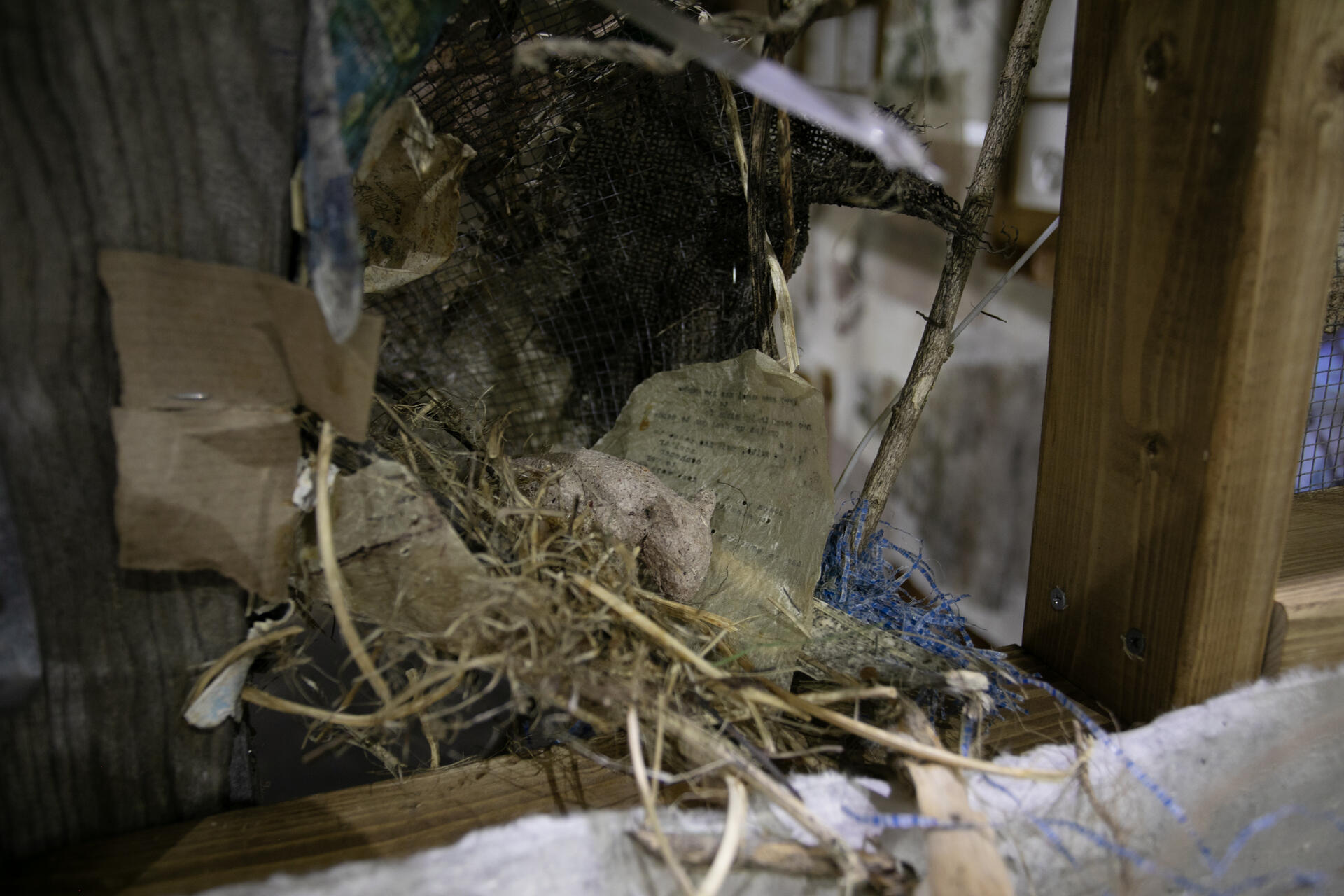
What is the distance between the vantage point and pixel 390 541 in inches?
16.5

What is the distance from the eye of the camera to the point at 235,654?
428mm

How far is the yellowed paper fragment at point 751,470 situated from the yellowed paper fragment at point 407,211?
25cm

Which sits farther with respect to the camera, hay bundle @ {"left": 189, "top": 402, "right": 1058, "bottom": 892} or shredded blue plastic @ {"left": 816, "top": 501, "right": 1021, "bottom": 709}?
shredded blue plastic @ {"left": 816, "top": 501, "right": 1021, "bottom": 709}

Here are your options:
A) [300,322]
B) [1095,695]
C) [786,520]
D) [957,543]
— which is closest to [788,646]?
[786,520]

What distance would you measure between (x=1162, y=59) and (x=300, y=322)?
505 mm

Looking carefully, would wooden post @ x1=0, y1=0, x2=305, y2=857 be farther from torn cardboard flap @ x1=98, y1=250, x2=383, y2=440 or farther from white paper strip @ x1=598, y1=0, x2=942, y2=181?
white paper strip @ x1=598, y1=0, x2=942, y2=181

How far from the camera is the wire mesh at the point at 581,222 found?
658mm

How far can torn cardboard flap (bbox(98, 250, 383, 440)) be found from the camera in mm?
357

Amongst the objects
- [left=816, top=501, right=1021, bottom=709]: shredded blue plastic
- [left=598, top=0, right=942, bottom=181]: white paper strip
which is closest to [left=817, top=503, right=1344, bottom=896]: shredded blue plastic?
[left=816, top=501, right=1021, bottom=709]: shredded blue plastic

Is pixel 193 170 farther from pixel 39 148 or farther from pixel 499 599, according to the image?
pixel 499 599

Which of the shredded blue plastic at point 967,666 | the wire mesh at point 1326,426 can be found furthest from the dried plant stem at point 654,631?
the wire mesh at point 1326,426

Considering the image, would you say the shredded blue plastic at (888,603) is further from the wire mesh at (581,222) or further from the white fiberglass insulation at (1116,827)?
the wire mesh at (581,222)

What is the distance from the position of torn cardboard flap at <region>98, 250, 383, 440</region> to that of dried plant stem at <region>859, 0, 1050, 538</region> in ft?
1.59

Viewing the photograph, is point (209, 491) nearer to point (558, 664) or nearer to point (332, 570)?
point (332, 570)
